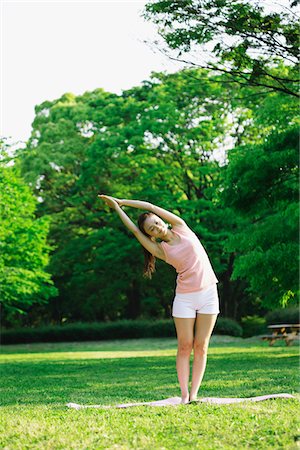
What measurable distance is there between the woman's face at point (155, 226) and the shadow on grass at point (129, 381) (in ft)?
7.13

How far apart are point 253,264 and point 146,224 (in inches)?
305

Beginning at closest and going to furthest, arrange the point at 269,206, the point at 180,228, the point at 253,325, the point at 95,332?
1. the point at 180,228
2. the point at 269,206
3. the point at 95,332
4. the point at 253,325

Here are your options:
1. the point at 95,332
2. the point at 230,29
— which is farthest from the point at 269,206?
the point at 95,332

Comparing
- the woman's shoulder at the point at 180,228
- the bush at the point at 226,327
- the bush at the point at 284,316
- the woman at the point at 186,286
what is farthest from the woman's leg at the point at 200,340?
the bush at the point at 284,316

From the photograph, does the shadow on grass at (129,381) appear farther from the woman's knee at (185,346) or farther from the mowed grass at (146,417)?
the woman's knee at (185,346)

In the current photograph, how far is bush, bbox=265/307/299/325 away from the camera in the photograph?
31.3m

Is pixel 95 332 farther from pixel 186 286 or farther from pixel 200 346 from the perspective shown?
pixel 186 286

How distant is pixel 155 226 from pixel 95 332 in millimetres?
24252

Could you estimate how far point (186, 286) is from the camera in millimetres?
7074

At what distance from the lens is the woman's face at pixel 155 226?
7168mm

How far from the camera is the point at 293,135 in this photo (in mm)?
14883

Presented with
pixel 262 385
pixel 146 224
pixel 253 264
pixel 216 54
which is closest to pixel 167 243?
pixel 146 224

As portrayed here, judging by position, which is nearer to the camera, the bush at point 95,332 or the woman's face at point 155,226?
the woman's face at point 155,226

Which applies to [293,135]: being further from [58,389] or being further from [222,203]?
[58,389]
